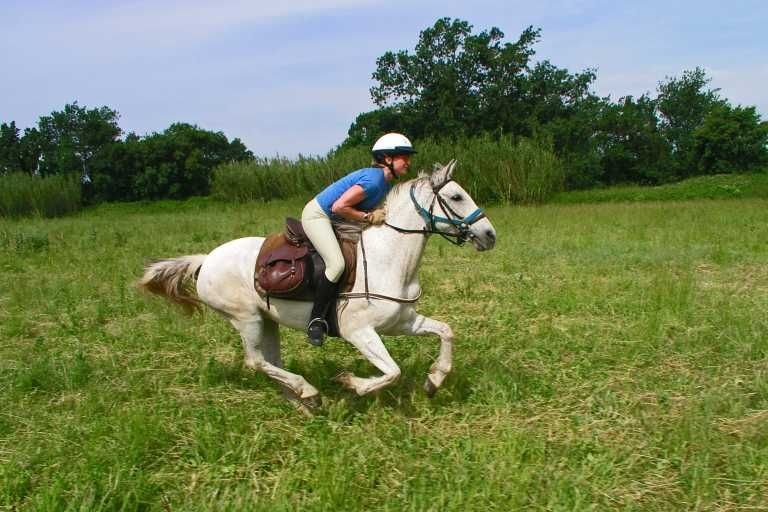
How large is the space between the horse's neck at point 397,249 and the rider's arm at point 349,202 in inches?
8.1

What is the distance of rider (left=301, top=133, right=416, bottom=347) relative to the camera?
445 centimetres

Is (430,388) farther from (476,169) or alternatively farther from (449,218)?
(476,169)

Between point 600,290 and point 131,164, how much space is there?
49.7 metres

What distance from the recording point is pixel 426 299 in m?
8.13

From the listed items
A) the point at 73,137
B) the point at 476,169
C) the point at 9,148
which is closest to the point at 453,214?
the point at 476,169

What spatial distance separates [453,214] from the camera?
4430 mm

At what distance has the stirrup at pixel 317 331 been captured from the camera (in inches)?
175

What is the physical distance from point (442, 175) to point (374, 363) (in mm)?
1482

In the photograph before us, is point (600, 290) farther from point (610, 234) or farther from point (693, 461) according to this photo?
point (610, 234)

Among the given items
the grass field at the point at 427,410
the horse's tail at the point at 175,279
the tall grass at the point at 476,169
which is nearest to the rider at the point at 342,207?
the grass field at the point at 427,410

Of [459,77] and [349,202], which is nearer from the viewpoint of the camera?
[349,202]

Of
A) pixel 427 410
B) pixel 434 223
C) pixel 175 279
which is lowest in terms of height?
pixel 427 410

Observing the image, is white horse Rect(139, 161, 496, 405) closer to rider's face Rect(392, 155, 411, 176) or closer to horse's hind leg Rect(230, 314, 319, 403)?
horse's hind leg Rect(230, 314, 319, 403)

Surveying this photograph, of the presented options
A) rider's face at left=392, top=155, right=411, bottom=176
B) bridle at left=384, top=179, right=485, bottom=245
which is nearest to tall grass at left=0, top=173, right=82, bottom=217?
rider's face at left=392, top=155, right=411, bottom=176
